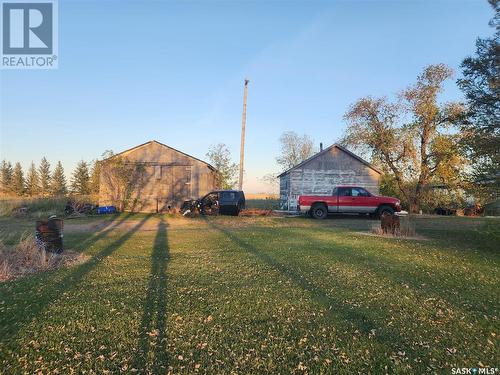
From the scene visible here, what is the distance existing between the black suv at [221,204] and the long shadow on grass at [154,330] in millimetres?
15267

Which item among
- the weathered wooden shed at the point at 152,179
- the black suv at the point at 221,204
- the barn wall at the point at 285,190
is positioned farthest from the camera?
the barn wall at the point at 285,190

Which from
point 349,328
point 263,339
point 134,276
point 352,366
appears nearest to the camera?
point 352,366

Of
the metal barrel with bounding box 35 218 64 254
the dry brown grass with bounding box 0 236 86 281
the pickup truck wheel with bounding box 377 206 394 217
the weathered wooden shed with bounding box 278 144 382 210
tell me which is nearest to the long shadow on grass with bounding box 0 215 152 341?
the dry brown grass with bounding box 0 236 86 281

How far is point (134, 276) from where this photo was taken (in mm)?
6570

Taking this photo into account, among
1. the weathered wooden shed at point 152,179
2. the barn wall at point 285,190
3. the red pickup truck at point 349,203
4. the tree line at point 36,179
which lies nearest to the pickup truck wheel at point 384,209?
the red pickup truck at point 349,203

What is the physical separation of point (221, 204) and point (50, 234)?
14.1m

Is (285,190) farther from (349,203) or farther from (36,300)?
(36,300)

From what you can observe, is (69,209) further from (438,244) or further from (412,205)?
(412,205)

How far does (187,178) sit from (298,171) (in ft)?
28.3

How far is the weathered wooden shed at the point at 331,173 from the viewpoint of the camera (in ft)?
87.5

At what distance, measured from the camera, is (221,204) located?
2228 centimetres

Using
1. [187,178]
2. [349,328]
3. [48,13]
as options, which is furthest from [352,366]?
[187,178]

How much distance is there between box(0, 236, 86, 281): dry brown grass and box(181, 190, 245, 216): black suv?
1417cm

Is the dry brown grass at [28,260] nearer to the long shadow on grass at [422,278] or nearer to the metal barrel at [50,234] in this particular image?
the metal barrel at [50,234]
